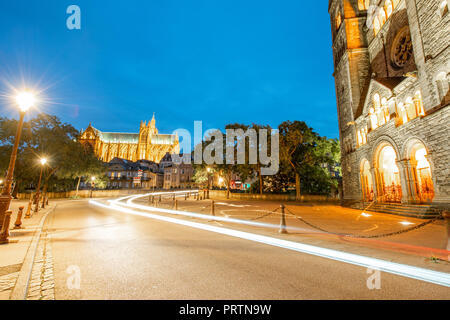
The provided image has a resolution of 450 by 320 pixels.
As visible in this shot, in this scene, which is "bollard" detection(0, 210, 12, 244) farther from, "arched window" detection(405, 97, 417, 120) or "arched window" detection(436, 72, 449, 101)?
"arched window" detection(405, 97, 417, 120)

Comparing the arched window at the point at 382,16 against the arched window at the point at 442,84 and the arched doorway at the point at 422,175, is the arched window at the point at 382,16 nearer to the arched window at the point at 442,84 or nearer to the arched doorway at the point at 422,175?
the arched window at the point at 442,84

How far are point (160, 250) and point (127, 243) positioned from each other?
156 centimetres

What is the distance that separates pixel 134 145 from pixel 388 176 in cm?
10875

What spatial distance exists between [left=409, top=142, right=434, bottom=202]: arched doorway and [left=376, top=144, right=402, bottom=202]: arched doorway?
4.85 feet

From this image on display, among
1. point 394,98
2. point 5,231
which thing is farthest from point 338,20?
point 5,231

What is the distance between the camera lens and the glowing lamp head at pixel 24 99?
306 inches

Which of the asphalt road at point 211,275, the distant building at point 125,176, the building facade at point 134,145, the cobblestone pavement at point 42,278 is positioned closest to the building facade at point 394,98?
the asphalt road at point 211,275

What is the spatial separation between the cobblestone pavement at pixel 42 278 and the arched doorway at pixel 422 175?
19915 mm

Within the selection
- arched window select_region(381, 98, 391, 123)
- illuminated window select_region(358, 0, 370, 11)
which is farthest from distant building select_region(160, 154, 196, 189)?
arched window select_region(381, 98, 391, 123)

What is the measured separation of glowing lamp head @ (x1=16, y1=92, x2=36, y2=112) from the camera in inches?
306

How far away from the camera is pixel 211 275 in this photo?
3.95 metres

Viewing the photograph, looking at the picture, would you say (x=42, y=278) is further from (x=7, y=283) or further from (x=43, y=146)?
(x=43, y=146)
